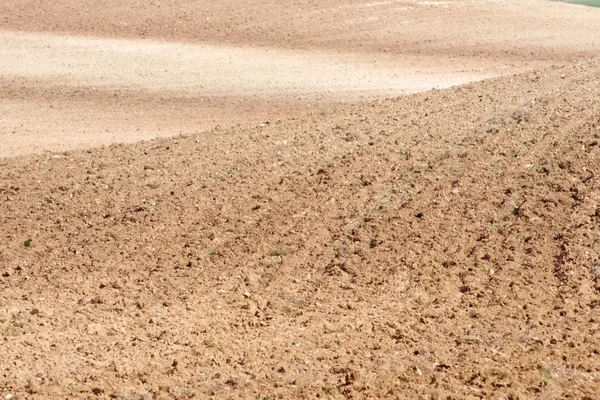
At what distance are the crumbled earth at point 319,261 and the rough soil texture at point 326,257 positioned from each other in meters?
0.02

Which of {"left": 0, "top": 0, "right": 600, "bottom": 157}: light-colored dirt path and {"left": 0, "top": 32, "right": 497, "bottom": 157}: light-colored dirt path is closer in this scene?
{"left": 0, "top": 32, "right": 497, "bottom": 157}: light-colored dirt path

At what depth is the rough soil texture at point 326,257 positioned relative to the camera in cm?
598

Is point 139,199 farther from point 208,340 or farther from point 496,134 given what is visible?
point 496,134

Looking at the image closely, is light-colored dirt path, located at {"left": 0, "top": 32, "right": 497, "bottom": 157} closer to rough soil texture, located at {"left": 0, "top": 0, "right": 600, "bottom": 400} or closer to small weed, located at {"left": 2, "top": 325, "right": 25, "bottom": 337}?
rough soil texture, located at {"left": 0, "top": 0, "right": 600, "bottom": 400}

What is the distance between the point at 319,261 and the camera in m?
7.50

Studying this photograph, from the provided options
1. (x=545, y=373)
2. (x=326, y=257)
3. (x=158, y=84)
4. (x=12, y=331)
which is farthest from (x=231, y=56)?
(x=545, y=373)

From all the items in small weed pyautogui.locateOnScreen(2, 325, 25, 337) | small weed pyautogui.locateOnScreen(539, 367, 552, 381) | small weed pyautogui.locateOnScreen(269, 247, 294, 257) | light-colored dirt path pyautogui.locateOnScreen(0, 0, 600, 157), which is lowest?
small weed pyautogui.locateOnScreen(539, 367, 552, 381)

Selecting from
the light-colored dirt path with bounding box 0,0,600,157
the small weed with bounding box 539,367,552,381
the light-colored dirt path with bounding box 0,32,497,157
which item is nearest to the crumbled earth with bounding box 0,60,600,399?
the small weed with bounding box 539,367,552,381

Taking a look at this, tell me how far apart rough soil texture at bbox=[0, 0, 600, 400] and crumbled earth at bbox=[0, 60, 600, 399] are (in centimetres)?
2

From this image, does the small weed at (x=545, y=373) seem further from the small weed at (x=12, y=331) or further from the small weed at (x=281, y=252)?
the small weed at (x=12, y=331)

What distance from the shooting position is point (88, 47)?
19.1m

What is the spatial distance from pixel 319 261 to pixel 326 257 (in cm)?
9

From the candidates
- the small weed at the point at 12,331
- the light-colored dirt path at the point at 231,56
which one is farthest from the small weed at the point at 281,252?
the light-colored dirt path at the point at 231,56

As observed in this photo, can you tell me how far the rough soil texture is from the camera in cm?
598
